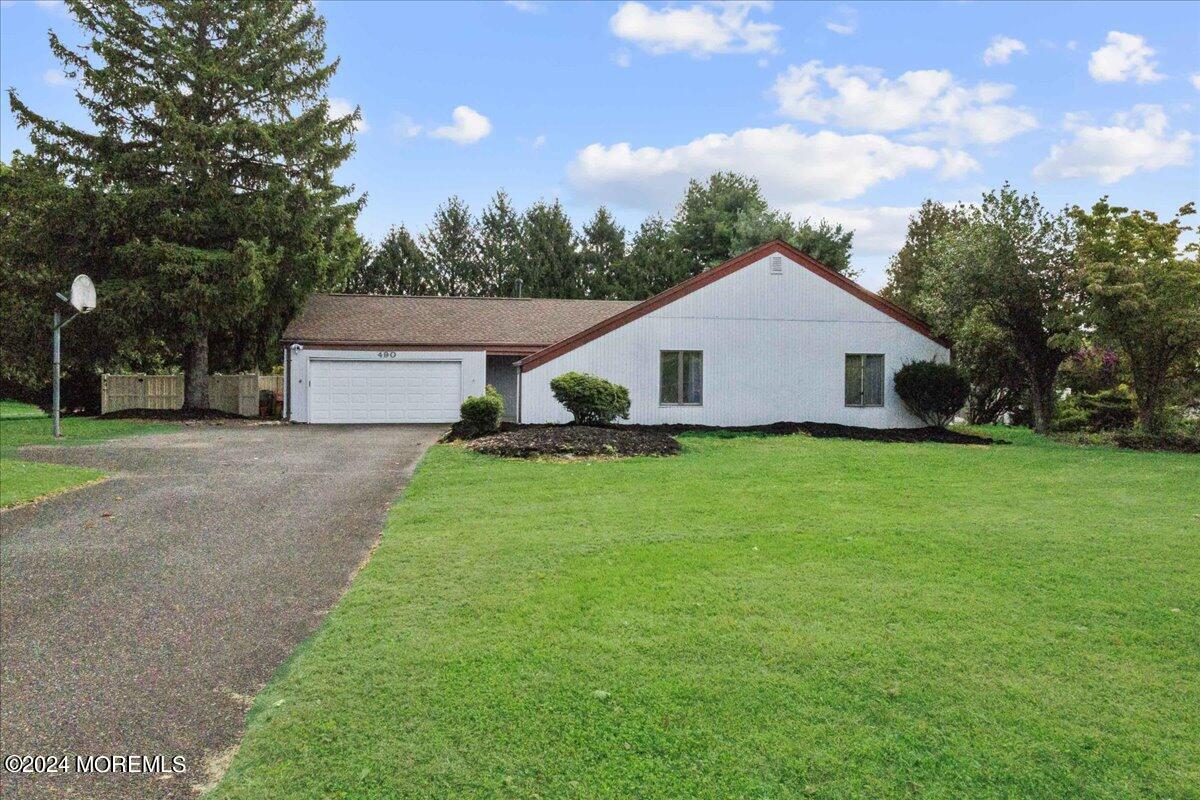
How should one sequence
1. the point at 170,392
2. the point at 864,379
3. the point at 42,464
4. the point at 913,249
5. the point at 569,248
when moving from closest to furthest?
the point at 42,464
the point at 864,379
the point at 170,392
the point at 913,249
the point at 569,248

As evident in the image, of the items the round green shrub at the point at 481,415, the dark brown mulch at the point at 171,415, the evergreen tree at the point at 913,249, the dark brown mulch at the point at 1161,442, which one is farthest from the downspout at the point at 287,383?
the evergreen tree at the point at 913,249

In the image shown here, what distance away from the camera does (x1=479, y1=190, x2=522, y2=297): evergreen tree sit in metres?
46.3

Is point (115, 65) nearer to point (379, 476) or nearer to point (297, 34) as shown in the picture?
point (297, 34)

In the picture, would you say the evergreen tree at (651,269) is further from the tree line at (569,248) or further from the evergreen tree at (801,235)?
the evergreen tree at (801,235)

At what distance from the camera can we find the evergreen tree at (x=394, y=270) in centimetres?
4409

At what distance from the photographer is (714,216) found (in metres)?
44.3

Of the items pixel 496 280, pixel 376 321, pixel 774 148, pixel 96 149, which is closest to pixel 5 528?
pixel 376 321

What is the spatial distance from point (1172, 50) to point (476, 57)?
13.5 meters

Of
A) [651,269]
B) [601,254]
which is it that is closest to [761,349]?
[651,269]

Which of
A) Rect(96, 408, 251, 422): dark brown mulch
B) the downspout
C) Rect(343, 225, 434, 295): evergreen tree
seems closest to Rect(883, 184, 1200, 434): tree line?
the downspout

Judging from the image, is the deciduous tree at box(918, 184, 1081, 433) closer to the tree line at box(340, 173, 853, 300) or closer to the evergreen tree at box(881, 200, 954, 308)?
the evergreen tree at box(881, 200, 954, 308)

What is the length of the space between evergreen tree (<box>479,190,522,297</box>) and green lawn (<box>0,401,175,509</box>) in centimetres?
2691

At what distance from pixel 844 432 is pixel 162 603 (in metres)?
15.0

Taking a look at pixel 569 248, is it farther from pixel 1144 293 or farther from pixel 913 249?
pixel 1144 293
